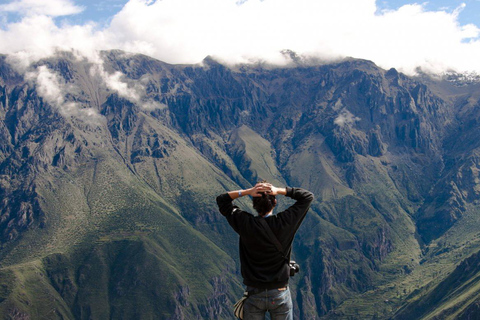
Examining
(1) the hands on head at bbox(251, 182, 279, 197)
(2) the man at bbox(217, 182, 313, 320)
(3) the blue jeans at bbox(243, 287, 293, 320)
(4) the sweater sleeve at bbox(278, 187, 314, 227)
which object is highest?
(1) the hands on head at bbox(251, 182, 279, 197)

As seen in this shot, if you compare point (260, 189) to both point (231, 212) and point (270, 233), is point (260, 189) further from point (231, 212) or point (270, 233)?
point (231, 212)

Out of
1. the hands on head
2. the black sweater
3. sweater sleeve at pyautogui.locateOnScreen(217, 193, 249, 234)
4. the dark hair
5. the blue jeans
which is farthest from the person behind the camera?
the blue jeans

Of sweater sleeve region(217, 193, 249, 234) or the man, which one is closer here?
the man

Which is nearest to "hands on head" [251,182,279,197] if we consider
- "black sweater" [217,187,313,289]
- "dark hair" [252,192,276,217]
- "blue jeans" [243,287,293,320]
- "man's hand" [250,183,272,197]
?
"man's hand" [250,183,272,197]

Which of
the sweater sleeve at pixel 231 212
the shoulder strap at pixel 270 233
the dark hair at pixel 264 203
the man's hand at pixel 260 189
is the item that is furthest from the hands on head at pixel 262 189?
the sweater sleeve at pixel 231 212

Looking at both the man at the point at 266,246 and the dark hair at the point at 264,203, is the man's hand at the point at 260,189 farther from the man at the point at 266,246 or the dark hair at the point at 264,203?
the dark hair at the point at 264,203

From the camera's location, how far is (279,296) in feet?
63.1

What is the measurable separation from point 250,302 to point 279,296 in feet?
3.99

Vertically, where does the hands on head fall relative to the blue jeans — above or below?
above

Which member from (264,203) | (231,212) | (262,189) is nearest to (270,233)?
(264,203)

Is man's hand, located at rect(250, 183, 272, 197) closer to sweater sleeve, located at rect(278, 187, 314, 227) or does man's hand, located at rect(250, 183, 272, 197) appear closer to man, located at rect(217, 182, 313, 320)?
man, located at rect(217, 182, 313, 320)

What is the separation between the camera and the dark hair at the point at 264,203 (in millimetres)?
18531

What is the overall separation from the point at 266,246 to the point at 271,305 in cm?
241

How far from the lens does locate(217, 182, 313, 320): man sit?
1862 centimetres
